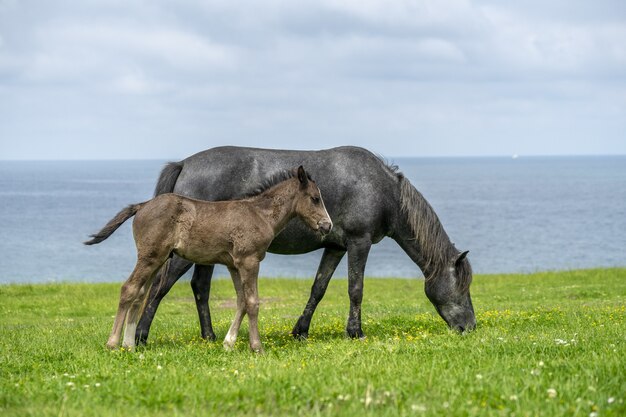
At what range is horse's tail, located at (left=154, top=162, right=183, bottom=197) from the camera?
13539 mm

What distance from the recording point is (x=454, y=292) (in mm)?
14188

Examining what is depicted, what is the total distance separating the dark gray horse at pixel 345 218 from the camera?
13516 millimetres

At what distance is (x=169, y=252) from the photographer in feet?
39.0

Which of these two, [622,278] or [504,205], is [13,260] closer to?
[622,278]

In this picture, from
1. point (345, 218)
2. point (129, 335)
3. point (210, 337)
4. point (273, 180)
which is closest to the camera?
point (129, 335)

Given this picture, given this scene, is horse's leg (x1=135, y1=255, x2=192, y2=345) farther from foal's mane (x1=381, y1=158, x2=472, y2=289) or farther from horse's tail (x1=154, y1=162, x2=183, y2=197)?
foal's mane (x1=381, y1=158, x2=472, y2=289)

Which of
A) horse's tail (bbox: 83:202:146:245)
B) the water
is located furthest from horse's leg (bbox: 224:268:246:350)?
the water

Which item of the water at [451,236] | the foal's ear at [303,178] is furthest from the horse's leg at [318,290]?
the water at [451,236]

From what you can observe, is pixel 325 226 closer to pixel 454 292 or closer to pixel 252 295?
pixel 252 295

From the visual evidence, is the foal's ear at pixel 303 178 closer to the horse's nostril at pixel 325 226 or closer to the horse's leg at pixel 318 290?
the horse's nostril at pixel 325 226

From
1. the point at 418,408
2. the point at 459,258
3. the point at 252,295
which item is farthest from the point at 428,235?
the point at 418,408

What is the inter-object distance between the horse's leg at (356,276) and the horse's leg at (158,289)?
279 cm

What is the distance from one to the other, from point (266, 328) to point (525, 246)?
76.5 m

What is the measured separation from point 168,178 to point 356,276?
3637mm
